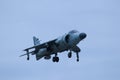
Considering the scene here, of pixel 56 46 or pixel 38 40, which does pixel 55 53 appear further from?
pixel 38 40

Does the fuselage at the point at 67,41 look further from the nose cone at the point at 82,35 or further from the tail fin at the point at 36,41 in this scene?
the tail fin at the point at 36,41

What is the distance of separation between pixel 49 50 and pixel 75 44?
14.8ft

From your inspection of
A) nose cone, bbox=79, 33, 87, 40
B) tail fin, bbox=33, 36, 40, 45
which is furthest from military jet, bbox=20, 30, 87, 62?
tail fin, bbox=33, 36, 40, 45

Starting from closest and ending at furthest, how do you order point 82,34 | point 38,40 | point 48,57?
point 82,34
point 48,57
point 38,40

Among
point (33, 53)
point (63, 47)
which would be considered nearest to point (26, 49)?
point (33, 53)

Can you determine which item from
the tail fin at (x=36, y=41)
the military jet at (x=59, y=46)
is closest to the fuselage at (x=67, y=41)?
the military jet at (x=59, y=46)

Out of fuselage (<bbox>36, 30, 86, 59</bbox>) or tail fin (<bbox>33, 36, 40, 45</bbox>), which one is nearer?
fuselage (<bbox>36, 30, 86, 59</bbox>)

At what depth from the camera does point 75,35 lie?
75.9 meters

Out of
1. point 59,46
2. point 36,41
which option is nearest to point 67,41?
point 59,46

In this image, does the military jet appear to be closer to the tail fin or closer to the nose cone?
the nose cone

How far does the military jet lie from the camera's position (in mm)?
75688

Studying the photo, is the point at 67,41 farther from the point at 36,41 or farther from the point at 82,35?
the point at 36,41

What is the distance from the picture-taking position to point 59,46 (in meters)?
76.8

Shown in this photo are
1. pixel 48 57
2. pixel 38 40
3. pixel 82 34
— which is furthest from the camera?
pixel 38 40
